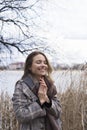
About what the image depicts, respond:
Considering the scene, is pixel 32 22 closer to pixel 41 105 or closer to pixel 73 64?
pixel 73 64

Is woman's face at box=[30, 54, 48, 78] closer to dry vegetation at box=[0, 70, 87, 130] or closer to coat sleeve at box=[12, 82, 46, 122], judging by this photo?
coat sleeve at box=[12, 82, 46, 122]

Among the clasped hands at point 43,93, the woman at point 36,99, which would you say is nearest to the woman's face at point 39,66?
the woman at point 36,99

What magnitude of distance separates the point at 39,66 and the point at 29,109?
0.39m

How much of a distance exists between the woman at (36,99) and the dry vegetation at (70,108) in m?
2.65

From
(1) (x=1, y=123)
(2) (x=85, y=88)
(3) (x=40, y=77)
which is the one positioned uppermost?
(3) (x=40, y=77)

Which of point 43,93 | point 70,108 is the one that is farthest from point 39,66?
point 70,108

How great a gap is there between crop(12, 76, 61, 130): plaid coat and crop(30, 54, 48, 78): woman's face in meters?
0.14

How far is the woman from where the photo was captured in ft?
10.6

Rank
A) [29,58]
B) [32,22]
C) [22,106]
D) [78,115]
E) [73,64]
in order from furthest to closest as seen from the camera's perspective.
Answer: [32,22]
[73,64]
[78,115]
[29,58]
[22,106]

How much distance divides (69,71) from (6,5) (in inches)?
206

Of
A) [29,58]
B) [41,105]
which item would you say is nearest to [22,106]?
[41,105]

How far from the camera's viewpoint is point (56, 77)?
647 centimetres

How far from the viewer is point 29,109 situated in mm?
3246

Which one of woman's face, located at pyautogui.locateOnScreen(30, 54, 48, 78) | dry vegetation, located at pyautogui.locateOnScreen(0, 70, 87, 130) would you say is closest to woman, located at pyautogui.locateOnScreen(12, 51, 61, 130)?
woman's face, located at pyautogui.locateOnScreen(30, 54, 48, 78)
